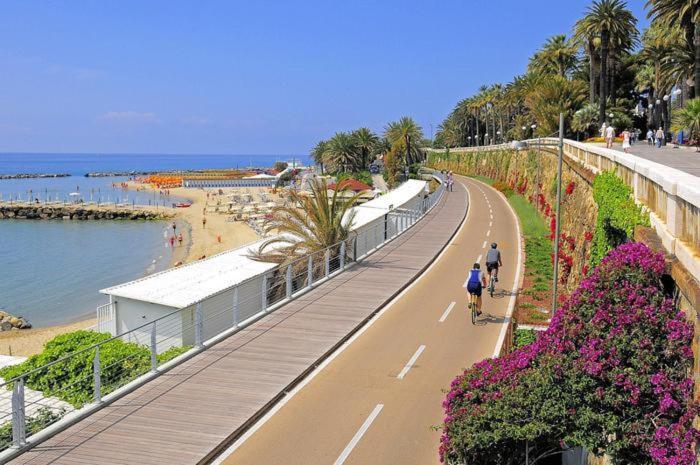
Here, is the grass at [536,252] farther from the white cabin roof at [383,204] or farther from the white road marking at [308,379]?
the white cabin roof at [383,204]

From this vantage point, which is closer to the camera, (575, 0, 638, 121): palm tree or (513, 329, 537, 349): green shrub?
(513, 329, 537, 349): green shrub

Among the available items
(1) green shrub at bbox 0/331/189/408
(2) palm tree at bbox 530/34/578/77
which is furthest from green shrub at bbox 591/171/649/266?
(2) palm tree at bbox 530/34/578/77

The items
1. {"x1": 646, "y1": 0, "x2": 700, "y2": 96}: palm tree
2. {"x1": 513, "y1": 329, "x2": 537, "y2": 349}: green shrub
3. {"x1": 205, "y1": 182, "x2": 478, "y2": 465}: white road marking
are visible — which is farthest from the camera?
{"x1": 646, "y1": 0, "x2": 700, "y2": 96}: palm tree

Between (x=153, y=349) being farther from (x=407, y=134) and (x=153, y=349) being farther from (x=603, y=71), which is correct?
(x=407, y=134)

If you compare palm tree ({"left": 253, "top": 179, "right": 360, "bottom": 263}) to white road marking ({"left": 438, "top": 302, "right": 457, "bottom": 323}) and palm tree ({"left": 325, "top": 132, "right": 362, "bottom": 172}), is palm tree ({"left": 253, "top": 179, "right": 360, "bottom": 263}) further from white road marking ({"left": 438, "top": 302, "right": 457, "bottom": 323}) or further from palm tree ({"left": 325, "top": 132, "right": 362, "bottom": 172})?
palm tree ({"left": 325, "top": 132, "right": 362, "bottom": 172})

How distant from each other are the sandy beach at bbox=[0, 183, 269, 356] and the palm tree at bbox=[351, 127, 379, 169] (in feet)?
69.0

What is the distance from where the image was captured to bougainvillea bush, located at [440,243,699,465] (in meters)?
8.59

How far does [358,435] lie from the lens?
36.7 feet

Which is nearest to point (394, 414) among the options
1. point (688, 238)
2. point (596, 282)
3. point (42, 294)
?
point (596, 282)

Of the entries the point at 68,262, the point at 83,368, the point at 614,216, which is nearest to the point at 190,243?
the point at 68,262

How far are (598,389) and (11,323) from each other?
34.4 metres

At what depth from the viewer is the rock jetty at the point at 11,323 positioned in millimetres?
35125

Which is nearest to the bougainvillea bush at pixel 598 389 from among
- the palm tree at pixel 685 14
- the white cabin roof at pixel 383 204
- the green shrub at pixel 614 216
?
the green shrub at pixel 614 216

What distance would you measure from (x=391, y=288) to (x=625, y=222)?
9650 millimetres
